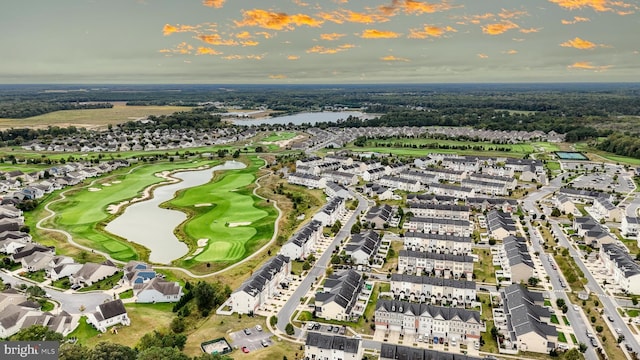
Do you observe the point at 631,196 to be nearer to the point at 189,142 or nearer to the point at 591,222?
the point at 591,222

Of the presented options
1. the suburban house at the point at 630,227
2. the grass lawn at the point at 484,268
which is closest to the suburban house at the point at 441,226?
the grass lawn at the point at 484,268

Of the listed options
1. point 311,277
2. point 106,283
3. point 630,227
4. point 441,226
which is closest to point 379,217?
point 441,226

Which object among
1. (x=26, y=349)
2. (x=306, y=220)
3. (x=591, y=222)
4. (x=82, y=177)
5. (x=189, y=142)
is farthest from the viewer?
(x=189, y=142)

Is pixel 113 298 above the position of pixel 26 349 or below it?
below

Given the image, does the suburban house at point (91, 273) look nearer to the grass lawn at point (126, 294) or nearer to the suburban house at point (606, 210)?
the grass lawn at point (126, 294)

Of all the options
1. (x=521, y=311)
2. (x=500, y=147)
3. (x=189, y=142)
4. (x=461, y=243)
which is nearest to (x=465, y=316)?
(x=521, y=311)

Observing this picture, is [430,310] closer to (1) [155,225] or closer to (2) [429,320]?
(2) [429,320]

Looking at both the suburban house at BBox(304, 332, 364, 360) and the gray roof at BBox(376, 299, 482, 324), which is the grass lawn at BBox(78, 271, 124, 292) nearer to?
the suburban house at BBox(304, 332, 364, 360)
